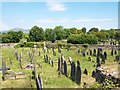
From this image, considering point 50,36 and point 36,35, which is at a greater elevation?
point 36,35

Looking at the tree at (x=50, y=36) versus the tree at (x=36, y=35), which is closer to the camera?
the tree at (x=36, y=35)

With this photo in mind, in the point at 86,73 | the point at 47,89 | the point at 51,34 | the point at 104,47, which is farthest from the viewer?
the point at 51,34

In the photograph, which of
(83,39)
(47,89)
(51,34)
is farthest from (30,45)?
(47,89)

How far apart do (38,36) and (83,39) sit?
25184mm

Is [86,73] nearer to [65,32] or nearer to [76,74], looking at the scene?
[76,74]

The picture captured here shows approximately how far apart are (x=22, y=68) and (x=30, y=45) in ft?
121

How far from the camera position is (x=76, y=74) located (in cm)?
2373

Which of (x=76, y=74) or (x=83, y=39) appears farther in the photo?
(x=83, y=39)

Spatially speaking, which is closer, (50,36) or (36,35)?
(36,35)

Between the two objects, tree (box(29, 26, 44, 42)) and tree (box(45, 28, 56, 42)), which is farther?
tree (box(45, 28, 56, 42))

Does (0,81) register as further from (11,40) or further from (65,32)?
(65,32)

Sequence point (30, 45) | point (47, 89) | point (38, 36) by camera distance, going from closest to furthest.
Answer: point (47, 89) → point (30, 45) → point (38, 36)

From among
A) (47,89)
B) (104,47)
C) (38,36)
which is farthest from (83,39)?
Result: (47,89)

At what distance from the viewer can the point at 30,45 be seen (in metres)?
66.9
